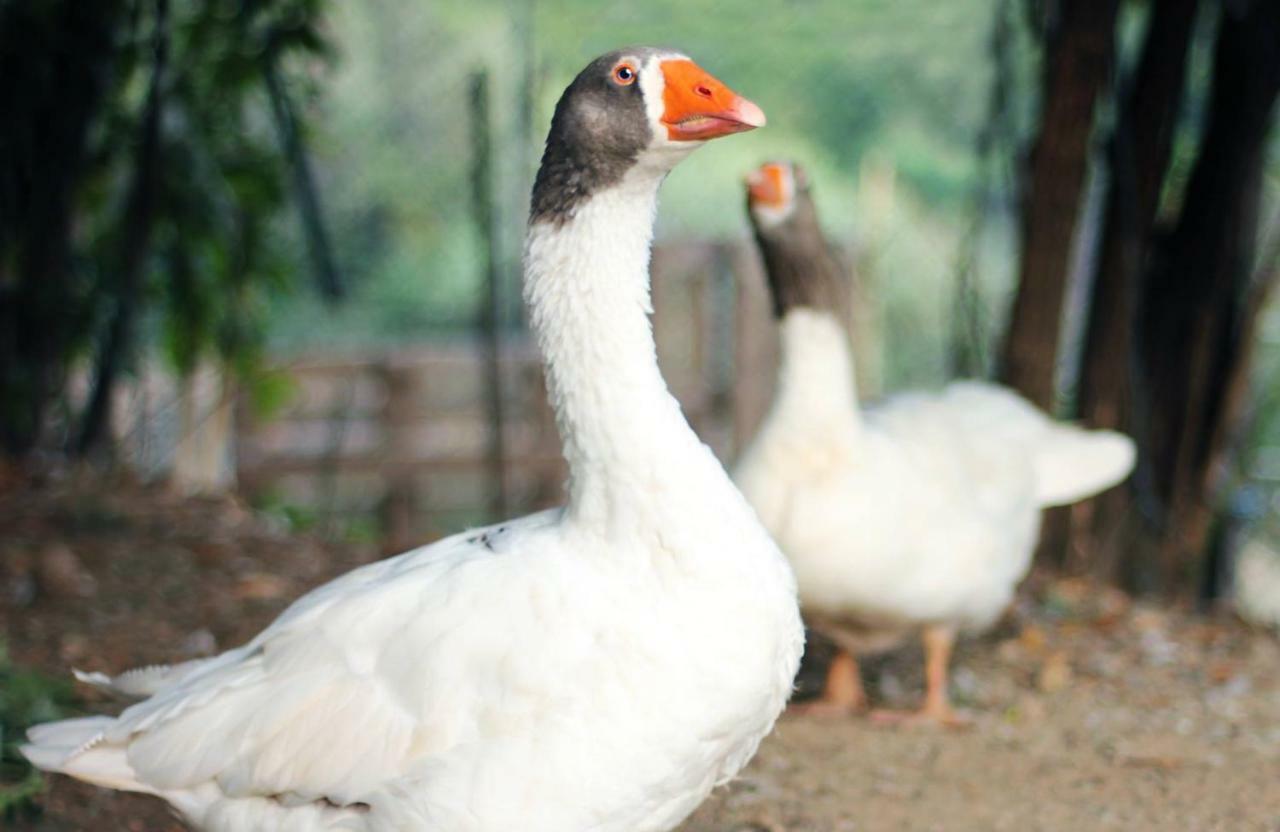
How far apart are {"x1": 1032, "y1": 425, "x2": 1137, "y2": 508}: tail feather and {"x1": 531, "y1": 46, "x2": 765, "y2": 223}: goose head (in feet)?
8.36

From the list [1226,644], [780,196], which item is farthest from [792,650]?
[1226,644]

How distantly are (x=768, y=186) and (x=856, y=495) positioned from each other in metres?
0.88

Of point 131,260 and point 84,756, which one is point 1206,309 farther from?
point 84,756

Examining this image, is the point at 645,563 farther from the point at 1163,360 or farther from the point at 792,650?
the point at 1163,360

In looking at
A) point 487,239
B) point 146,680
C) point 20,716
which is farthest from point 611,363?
point 487,239

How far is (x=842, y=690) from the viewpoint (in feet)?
13.9

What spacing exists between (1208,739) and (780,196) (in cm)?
188

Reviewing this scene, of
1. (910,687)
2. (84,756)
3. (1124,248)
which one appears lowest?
(910,687)

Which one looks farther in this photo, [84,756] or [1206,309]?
[1206,309]

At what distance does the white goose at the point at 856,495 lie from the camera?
3.76m

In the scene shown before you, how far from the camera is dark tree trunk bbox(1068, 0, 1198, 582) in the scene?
527 centimetres

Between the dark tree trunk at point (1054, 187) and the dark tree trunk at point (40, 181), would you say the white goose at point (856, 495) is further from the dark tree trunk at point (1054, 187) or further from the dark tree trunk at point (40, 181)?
the dark tree trunk at point (40, 181)

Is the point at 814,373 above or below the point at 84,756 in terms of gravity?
above

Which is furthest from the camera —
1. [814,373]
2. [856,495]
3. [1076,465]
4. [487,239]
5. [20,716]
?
[487,239]
